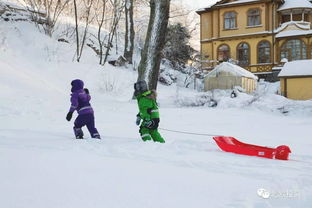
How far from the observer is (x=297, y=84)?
1970 centimetres

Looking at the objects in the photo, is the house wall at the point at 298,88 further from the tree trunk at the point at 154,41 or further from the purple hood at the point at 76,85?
the purple hood at the point at 76,85

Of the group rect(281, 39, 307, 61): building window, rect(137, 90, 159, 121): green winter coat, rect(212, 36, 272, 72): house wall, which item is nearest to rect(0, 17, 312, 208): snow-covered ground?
rect(137, 90, 159, 121): green winter coat

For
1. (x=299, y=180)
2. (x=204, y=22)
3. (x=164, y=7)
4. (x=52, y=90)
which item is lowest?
(x=299, y=180)

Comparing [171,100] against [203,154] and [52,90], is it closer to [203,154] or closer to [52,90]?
[52,90]

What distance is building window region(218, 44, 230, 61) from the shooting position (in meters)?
30.8

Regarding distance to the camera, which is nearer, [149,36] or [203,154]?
[203,154]

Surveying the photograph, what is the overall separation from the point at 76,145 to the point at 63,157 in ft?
3.41

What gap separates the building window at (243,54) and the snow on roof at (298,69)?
9.90m

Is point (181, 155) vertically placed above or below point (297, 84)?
below

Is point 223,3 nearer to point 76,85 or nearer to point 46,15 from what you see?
point 46,15

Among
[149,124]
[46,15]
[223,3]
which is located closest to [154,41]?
[149,124]

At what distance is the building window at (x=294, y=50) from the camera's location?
2856 centimetres

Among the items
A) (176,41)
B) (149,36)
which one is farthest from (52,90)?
(176,41)

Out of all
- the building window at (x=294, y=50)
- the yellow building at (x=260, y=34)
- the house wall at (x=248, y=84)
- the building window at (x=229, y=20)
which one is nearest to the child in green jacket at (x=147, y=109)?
the house wall at (x=248, y=84)
